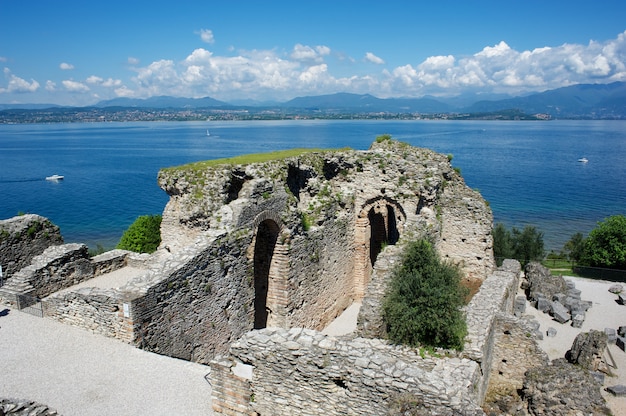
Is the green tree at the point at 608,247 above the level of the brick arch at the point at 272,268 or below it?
below

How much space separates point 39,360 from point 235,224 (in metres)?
5.07

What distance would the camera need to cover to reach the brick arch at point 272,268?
1322 centimetres

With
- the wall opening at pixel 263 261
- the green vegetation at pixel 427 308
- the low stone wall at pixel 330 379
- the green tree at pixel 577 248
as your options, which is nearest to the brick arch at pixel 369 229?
the wall opening at pixel 263 261

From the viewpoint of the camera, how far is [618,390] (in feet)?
43.9

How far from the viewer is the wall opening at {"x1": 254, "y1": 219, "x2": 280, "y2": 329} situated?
43.9 feet

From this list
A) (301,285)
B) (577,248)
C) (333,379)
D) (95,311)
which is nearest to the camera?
Result: (333,379)

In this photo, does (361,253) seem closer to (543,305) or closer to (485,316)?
(485,316)

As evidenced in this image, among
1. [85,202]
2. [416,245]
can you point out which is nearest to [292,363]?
[416,245]

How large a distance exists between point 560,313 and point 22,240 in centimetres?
1973

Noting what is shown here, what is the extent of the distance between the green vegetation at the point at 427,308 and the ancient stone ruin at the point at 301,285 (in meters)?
0.43

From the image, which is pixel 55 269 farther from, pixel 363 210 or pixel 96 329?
pixel 363 210

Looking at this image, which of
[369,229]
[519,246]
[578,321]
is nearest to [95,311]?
[369,229]

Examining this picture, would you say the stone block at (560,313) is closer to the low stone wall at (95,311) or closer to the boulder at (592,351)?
the boulder at (592,351)

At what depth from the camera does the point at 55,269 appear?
13445mm
